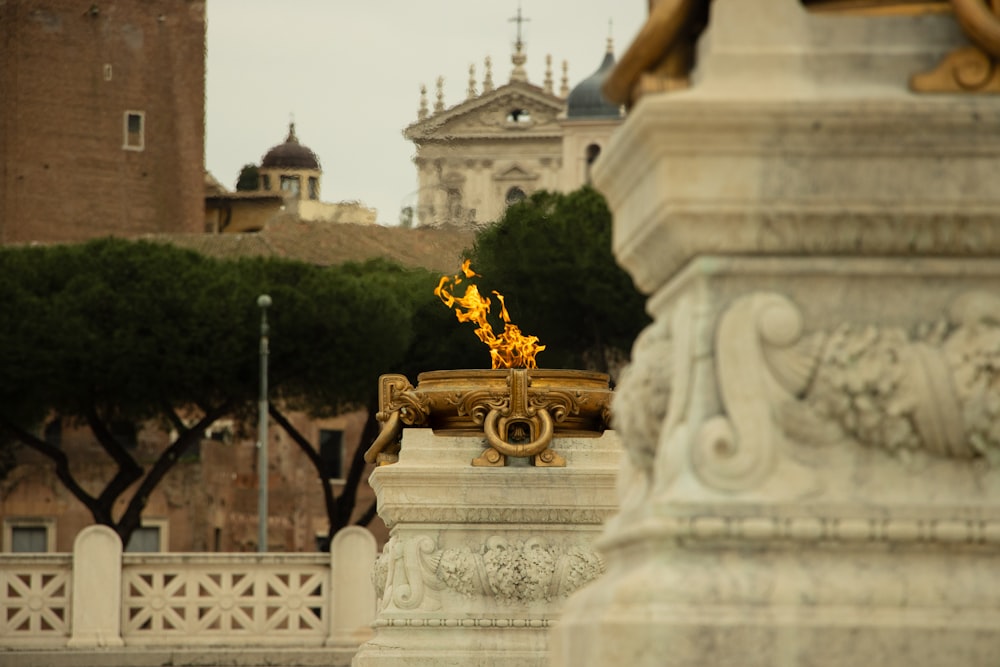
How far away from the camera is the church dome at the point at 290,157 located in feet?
359

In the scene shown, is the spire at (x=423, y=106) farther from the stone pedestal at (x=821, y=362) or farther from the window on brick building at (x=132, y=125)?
the stone pedestal at (x=821, y=362)

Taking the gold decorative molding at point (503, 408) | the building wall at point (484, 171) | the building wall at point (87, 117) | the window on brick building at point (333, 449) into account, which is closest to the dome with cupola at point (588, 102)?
the building wall at point (484, 171)

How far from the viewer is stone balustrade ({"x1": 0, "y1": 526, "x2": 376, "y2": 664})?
2459 centimetres

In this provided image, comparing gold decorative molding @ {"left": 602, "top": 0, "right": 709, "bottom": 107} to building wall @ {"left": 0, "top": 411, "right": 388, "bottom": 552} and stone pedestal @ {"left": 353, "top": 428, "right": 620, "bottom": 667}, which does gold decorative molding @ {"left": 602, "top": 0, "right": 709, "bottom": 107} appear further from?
building wall @ {"left": 0, "top": 411, "right": 388, "bottom": 552}

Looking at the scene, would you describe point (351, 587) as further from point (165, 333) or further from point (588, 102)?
point (588, 102)

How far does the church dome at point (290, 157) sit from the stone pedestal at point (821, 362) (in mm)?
105537

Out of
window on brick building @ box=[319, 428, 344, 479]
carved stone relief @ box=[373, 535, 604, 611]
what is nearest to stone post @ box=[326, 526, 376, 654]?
carved stone relief @ box=[373, 535, 604, 611]

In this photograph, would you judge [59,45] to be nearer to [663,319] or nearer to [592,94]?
[592,94]

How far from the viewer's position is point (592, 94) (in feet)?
367

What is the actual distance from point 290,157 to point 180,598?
8509 centimetres

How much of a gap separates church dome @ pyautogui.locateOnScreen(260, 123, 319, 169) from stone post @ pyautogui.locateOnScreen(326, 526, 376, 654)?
280 ft

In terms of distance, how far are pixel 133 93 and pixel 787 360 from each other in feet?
257

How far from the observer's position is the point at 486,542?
1098 cm

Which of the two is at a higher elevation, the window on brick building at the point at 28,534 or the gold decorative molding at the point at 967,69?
the gold decorative molding at the point at 967,69
